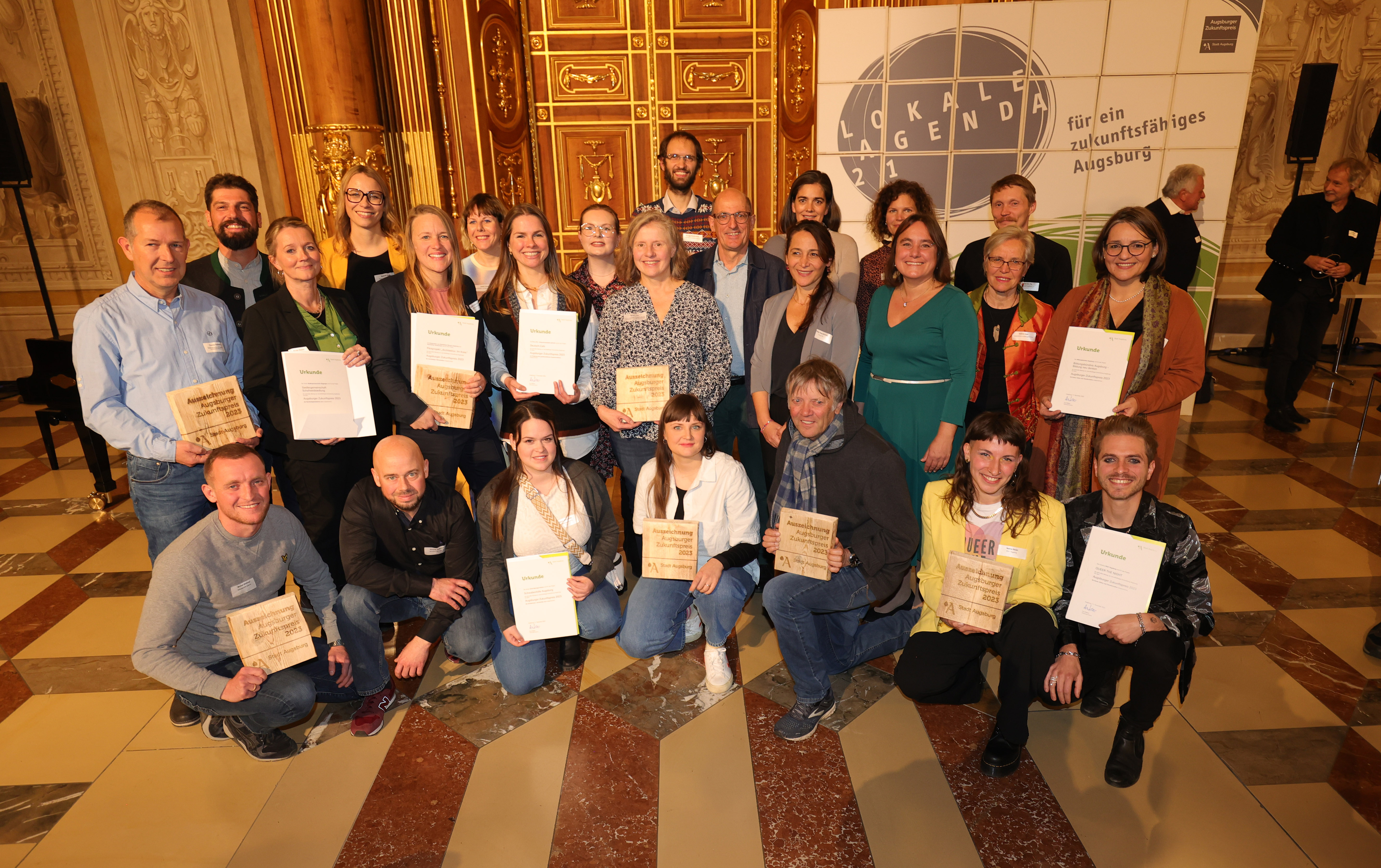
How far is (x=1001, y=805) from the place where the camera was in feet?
8.10

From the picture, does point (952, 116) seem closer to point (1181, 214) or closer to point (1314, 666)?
point (1181, 214)

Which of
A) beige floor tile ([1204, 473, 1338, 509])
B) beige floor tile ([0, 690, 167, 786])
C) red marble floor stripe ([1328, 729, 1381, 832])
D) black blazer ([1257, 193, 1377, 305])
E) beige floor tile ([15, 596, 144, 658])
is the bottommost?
red marble floor stripe ([1328, 729, 1381, 832])

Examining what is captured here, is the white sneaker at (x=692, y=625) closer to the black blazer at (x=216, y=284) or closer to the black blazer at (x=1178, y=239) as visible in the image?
the black blazer at (x=216, y=284)

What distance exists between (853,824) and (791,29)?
241 inches

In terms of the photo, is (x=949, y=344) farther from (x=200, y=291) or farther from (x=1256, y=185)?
(x=1256, y=185)

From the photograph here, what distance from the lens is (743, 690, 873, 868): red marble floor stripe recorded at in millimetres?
2311

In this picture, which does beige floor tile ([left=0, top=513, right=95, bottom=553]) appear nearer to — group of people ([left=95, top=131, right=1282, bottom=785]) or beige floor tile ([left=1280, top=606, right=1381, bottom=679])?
group of people ([left=95, top=131, right=1282, bottom=785])

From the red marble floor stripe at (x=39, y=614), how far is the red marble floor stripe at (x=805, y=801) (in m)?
3.45

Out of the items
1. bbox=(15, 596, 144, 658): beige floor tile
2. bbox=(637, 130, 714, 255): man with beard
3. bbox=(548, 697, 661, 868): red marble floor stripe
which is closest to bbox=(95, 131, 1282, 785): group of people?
bbox=(548, 697, 661, 868): red marble floor stripe

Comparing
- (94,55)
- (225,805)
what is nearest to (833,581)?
(225,805)

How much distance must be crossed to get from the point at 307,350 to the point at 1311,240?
6.95 m

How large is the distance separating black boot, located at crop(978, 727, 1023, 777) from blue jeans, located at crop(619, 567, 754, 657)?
3.36 ft

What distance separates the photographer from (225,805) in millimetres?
2582

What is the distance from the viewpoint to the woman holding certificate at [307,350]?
3043mm
